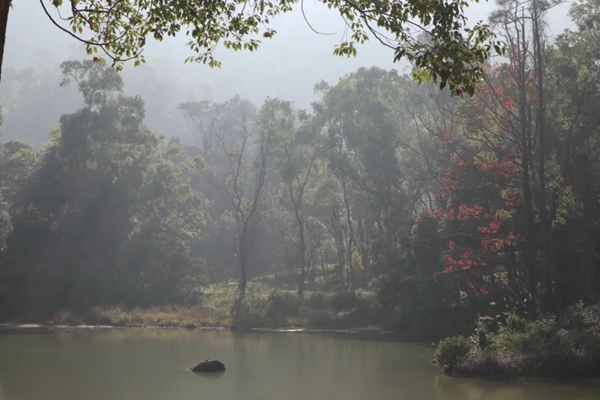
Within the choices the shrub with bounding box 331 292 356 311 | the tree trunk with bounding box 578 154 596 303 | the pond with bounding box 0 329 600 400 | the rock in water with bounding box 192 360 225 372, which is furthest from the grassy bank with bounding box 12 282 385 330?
the rock in water with bounding box 192 360 225 372

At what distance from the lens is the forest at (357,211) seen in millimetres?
18969

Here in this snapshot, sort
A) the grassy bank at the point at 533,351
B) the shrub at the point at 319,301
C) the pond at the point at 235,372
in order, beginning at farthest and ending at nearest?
the shrub at the point at 319,301 < the grassy bank at the point at 533,351 < the pond at the point at 235,372

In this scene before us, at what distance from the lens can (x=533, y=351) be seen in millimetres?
13469

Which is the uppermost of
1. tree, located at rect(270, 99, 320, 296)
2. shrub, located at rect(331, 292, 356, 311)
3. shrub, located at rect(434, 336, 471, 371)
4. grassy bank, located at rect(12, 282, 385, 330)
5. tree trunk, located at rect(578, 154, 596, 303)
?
tree, located at rect(270, 99, 320, 296)

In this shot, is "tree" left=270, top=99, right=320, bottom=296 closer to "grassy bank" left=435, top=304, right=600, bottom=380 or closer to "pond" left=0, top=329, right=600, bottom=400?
"pond" left=0, top=329, right=600, bottom=400

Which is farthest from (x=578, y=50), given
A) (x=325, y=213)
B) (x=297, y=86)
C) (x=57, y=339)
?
(x=297, y=86)

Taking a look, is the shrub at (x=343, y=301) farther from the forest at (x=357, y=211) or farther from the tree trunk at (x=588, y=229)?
the tree trunk at (x=588, y=229)

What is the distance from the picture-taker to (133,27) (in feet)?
22.4

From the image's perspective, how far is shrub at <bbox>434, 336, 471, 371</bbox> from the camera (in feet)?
46.9

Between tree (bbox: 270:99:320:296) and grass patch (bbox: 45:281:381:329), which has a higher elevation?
tree (bbox: 270:99:320:296)

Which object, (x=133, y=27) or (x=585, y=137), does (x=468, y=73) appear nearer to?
(x=133, y=27)

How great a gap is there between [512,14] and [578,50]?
8.70ft

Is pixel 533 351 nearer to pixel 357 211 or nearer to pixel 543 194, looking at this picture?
pixel 543 194

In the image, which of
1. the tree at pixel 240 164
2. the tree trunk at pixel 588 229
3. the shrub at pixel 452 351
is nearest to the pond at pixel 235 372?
the shrub at pixel 452 351
